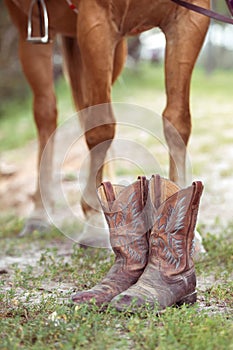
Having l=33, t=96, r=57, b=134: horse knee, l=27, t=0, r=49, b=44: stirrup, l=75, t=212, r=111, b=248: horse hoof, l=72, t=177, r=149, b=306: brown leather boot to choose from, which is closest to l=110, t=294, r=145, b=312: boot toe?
l=72, t=177, r=149, b=306: brown leather boot

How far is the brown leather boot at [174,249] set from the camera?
9.53 feet

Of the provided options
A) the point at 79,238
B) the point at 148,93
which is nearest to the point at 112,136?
the point at 79,238

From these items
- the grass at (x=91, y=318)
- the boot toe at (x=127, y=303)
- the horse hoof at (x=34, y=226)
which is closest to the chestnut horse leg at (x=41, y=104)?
the horse hoof at (x=34, y=226)

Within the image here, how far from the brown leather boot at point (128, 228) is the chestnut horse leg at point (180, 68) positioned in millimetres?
873

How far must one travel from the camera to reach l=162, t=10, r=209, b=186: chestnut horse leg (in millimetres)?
3709

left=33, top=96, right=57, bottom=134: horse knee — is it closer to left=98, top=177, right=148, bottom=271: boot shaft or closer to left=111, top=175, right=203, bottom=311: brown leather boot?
left=98, top=177, right=148, bottom=271: boot shaft

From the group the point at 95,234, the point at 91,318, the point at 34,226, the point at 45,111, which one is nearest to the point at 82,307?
the point at 91,318

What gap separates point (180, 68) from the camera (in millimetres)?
3754

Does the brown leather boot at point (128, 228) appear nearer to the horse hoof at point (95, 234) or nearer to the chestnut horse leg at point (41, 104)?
the horse hoof at point (95, 234)

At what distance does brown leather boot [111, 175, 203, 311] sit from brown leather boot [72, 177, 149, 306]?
0.20ft

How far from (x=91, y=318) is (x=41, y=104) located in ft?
9.32

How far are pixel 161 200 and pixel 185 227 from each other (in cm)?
18

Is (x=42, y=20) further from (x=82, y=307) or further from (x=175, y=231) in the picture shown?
(x=82, y=307)

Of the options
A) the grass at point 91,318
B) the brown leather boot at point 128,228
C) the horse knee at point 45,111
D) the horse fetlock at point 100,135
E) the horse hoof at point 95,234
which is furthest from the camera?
the horse knee at point 45,111
